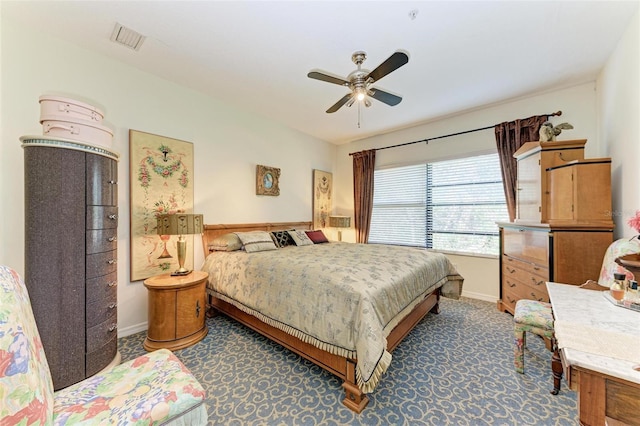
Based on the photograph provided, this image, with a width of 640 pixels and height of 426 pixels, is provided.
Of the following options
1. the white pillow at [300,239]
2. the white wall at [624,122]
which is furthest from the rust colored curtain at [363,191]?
the white wall at [624,122]

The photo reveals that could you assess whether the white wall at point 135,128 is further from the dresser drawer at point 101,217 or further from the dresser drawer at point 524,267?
the dresser drawer at point 524,267

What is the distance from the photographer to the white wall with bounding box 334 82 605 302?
2.95 m

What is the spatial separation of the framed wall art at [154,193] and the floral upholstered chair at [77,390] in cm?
178

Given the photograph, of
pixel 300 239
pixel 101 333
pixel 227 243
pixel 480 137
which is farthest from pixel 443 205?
pixel 101 333

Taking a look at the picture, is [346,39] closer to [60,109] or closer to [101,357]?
[60,109]

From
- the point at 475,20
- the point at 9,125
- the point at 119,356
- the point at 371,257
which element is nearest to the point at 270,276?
the point at 371,257

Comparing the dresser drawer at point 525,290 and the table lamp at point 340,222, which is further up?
the table lamp at point 340,222

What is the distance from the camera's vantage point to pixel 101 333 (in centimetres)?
187

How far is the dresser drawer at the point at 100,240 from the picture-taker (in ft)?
5.90

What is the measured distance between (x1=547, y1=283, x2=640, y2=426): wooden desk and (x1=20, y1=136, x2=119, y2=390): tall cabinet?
2.75 meters

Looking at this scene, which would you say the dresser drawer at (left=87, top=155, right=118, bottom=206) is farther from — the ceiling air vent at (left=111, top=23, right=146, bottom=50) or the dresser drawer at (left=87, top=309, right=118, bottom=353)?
the ceiling air vent at (left=111, top=23, right=146, bottom=50)

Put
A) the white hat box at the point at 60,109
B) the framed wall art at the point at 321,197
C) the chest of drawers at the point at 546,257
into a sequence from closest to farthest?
the white hat box at the point at 60,109
the chest of drawers at the point at 546,257
the framed wall art at the point at 321,197

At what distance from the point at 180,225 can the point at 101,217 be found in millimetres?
715

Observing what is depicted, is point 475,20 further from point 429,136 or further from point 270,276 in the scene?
point 270,276
